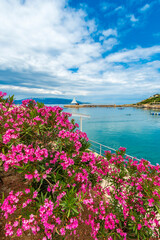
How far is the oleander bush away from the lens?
218 centimetres

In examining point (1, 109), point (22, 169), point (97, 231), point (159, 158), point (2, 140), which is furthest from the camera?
point (159, 158)

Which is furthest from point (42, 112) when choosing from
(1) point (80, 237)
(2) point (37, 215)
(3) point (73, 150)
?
(1) point (80, 237)

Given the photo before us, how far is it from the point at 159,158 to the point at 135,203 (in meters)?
20.9

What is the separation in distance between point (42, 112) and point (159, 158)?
22515 mm

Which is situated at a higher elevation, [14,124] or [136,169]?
[14,124]

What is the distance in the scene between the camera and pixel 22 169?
2209 mm

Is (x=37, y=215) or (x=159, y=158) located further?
(x=159, y=158)

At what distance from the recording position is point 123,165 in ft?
11.3

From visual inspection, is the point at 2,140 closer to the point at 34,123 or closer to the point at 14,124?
the point at 14,124

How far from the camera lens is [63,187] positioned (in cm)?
239

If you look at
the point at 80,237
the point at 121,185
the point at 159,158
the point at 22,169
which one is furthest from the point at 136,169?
the point at 159,158

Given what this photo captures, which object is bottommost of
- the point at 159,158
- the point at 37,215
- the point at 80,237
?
the point at 159,158

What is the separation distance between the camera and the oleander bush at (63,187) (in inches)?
86.0

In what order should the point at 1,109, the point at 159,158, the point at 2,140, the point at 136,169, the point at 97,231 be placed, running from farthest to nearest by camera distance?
the point at 159,158, the point at 1,109, the point at 136,169, the point at 97,231, the point at 2,140
